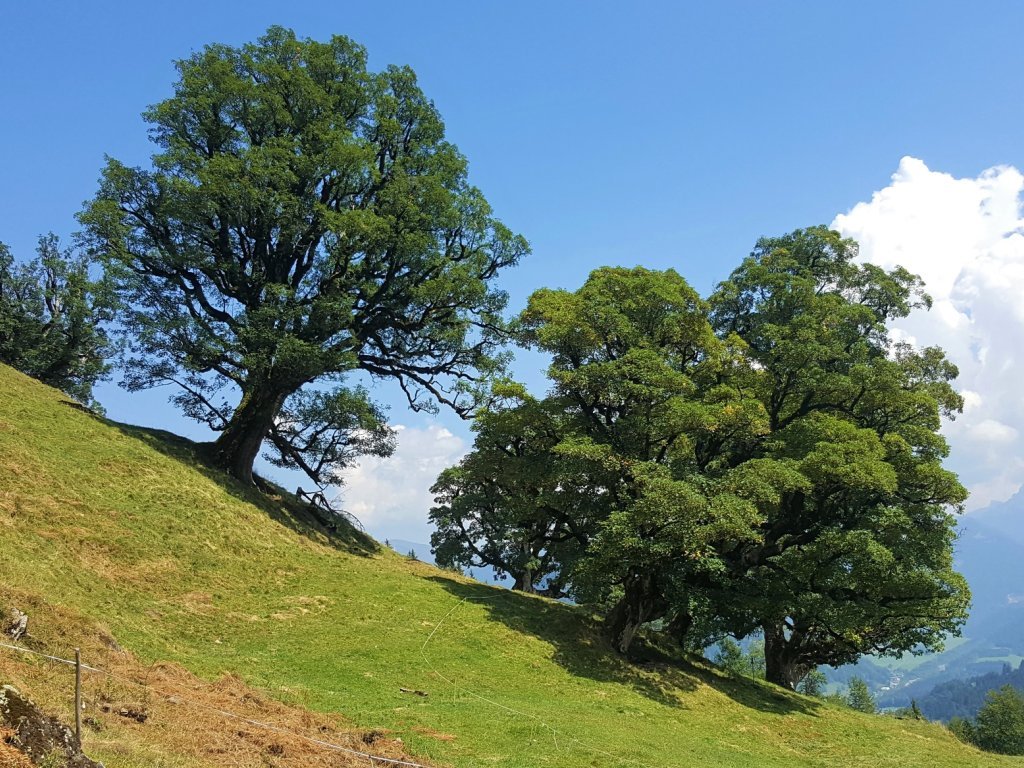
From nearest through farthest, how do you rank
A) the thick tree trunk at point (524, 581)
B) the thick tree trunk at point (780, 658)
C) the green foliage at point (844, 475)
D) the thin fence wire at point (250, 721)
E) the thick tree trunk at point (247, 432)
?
1. the thin fence wire at point (250, 721)
2. the green foliage at point (844, 475)
3. the thick tree trunk at point (247, 432)
4. the thick tree trunk at point (780, 658)
5. the thick tree trunk at point (524, 581)

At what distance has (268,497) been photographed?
3002 centimetres

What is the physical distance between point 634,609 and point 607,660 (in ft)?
7.96

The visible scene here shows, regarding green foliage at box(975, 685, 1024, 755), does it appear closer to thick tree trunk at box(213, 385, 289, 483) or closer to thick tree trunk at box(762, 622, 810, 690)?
thick tree trunk at box(762, 622, 810, 690)

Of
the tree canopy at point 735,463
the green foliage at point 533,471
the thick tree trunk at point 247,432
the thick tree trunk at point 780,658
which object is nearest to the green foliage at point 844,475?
the tree canopy at point 735,463

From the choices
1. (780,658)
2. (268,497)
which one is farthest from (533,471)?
(780,658)

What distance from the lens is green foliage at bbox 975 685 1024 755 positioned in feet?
172

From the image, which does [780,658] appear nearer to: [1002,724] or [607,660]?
[607,660]

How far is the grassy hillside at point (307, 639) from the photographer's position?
1320 cm

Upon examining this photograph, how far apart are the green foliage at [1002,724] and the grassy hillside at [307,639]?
36.2 m

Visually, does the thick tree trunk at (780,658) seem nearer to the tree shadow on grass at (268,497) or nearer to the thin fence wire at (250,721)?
the tree shadow on grass at (268,497)

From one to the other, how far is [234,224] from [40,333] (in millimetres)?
22199

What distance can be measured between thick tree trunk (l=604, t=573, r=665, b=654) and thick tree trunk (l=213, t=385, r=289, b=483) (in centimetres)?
1769

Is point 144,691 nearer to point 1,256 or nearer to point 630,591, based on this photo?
point 630,591

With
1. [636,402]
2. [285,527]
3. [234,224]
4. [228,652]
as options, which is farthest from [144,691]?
[234,224]
